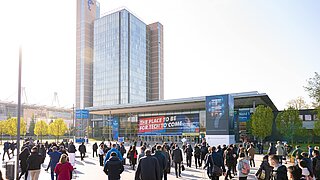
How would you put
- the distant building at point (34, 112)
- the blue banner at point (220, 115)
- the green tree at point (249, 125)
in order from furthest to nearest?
the distant building at point (34, 112), the green tree at point (249, 125), the blue banner at point (220, 115)

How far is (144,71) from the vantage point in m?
115

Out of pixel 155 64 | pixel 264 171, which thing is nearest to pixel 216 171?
pixel 264 171

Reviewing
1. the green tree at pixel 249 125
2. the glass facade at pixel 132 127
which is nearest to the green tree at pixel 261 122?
the green tree at pixel 249 125

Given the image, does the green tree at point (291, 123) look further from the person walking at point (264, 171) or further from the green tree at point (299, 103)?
the person walking at point (264, 171)

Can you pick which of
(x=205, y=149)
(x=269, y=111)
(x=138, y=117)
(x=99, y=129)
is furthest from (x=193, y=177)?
(x=99, y=129)

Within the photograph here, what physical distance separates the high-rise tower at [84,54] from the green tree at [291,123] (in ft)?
269

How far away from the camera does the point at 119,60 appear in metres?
107

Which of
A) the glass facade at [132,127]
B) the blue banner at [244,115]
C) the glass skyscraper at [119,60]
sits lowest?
the glass facade at [132,127]

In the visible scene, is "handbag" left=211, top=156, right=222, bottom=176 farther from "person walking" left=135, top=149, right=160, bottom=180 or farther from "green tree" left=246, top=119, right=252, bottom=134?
"green tree" left=246, top=119, right=252, bottom=134

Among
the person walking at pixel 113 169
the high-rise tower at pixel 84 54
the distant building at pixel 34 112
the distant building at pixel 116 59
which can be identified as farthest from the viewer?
the high-rise tower at pixel 84 54

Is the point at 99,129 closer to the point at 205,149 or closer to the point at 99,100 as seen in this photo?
the point at 99,100

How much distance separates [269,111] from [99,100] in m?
76.8

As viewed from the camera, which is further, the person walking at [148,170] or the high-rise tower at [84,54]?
the high-rise tower at [84,54]

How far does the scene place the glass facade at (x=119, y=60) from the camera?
348ft
